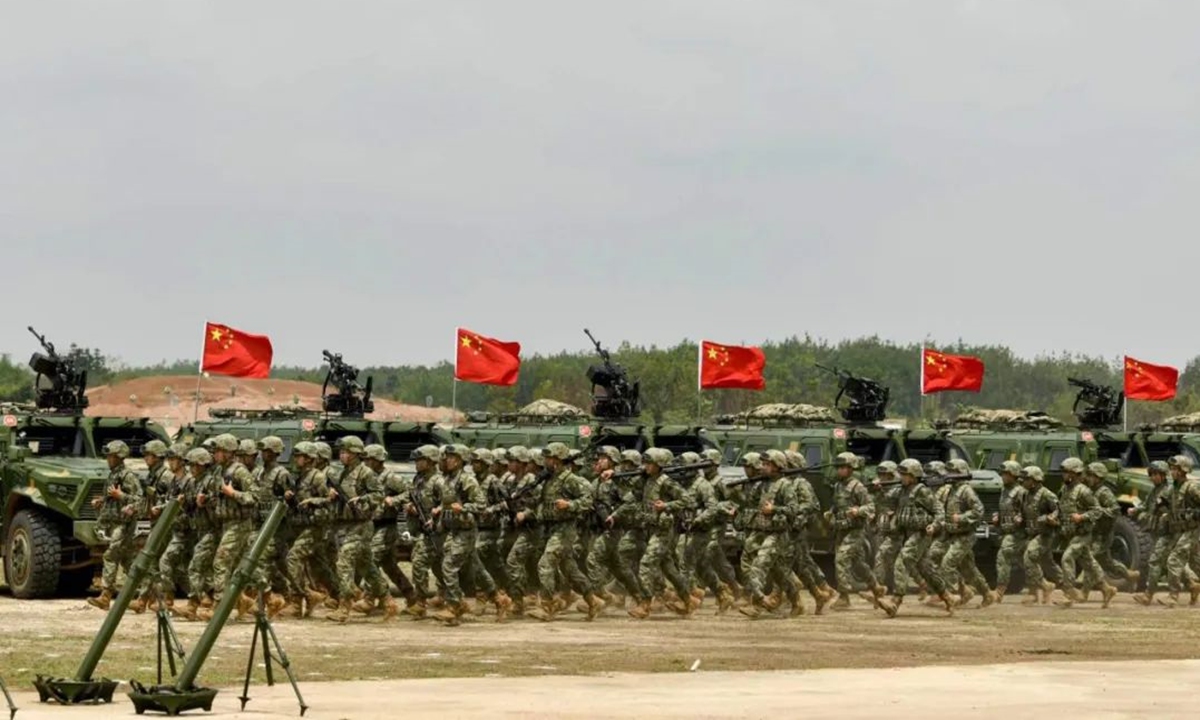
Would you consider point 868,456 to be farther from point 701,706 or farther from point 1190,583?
point 701,706

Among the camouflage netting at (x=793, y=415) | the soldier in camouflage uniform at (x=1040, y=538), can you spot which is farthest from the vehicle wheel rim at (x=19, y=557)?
the soldier in camouflage uniform at (x=1040, y=538)

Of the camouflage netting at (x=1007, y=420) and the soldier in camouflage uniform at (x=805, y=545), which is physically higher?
the camouflage netting at (x=1007, y=420)

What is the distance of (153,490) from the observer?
22766 millimetres

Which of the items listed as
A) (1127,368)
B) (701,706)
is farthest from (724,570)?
(1127,368)

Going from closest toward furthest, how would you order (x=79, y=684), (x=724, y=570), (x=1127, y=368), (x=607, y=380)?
(x=79, y=684)
(x=724, y=570)
(x=607, y=380)
(x=1127, y=368)

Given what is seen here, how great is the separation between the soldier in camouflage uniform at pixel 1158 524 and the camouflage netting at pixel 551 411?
7522 millimetres

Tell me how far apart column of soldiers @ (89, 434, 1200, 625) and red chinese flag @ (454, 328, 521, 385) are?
10165 millimetres

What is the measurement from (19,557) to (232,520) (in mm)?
3705

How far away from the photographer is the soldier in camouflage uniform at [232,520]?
21484mm

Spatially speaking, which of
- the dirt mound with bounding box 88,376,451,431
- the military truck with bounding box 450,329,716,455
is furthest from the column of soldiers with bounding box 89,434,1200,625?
the dirt mound with bounding box 88,376,451,431

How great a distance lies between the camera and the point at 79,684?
13.4m

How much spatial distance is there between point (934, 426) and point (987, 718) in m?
19.4

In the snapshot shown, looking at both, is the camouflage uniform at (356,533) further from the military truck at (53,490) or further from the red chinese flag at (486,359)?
the red chinese flag at (486,359)

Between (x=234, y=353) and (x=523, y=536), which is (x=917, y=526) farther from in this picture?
(x=234, y=353)
